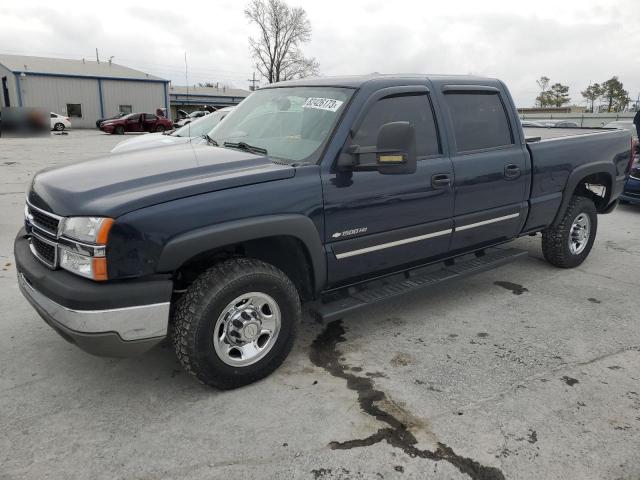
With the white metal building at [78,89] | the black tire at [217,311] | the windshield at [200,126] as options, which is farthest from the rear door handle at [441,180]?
the white metal building at [78,89]

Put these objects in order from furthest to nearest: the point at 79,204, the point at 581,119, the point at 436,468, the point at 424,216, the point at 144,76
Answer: the point at 144,76
the point at 581,119
the point at 424,216
the point at 79,204
the point at 436,468

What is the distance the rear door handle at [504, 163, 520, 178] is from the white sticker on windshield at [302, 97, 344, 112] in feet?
5.36

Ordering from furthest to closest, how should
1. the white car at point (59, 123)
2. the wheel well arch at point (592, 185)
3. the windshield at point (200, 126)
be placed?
1. the white car at point (59, 123)
2. the windshield at point (200, 126)
3. the wheel well arch at point (592, 185)

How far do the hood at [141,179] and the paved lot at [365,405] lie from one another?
112cm

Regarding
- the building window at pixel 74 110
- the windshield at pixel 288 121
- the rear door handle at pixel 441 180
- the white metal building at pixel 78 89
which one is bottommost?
the rear door handle at pixel 441 180

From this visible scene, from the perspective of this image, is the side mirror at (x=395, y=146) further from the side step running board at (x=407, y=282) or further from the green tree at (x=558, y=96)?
the green tree at (x=558, y=96)

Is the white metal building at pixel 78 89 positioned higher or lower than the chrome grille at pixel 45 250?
higher

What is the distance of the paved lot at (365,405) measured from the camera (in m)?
2.42

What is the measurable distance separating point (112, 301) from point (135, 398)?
2.56 feet

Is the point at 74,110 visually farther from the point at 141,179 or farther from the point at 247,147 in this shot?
the point at 141,179

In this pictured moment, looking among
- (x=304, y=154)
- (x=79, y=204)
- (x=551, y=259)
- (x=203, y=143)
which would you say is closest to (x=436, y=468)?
(x=304, y=154)

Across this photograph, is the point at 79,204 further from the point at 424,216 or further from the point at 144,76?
the point at 144,76

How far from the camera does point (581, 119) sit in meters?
39.7

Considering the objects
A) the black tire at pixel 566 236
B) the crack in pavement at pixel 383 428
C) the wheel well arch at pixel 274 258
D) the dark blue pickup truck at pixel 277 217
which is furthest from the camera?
the black tire at pixel 566 236
